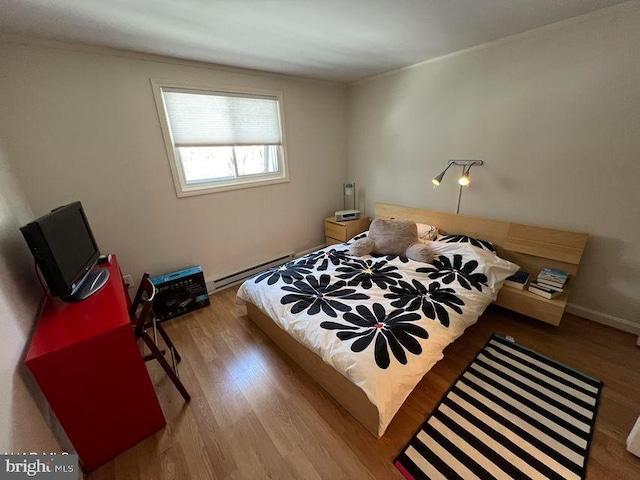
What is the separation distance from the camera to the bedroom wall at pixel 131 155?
5.87 feet

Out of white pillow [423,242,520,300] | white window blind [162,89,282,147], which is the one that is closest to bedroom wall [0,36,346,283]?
white window blind [162,89,282,147]

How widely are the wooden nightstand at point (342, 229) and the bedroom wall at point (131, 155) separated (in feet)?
1.87

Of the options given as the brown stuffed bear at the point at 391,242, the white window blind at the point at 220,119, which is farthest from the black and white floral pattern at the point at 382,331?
the white window blind at the point at 220,119

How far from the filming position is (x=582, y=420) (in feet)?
4.54

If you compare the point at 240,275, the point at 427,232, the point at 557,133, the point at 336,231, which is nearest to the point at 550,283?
the point at 427,232

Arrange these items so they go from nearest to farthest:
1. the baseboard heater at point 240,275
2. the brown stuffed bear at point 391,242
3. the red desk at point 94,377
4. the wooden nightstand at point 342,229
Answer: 1. the red desk at point 94,377
2. the brown stuffed bear at point 391,242
3. the baseboard heater at point 240,275
4. the wooden nightstand at point 342,229

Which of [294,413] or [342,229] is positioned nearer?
[294,413]

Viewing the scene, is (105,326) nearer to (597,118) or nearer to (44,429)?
(44,429)

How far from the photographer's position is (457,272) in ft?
6.93

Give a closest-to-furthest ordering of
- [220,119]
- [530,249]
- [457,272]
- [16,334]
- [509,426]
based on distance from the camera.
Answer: [16,334]
[509,426]
[457,272]
[530,249]
[220,119]

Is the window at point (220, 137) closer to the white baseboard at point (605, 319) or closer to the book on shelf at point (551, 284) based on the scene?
the book on shelf at point (551, 284)

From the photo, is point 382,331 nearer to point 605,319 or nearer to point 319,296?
point 319,296

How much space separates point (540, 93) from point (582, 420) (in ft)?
7.62

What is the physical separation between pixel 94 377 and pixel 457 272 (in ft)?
8.05
